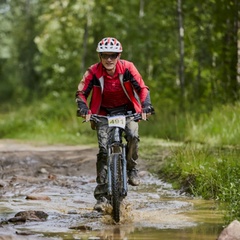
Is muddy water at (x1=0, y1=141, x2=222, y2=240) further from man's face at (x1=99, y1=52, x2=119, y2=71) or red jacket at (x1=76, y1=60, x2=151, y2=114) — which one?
man's face at (x1=99, y1=52, x2=119, y2=71)

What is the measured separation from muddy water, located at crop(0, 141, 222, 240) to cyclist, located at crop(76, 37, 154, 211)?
60cm

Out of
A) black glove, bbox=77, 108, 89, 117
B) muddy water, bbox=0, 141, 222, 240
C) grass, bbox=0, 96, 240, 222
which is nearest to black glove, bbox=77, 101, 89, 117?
black glove, bbox=77, 108, 89, 117

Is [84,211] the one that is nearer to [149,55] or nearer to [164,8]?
[164,8]

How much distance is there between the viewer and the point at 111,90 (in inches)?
322

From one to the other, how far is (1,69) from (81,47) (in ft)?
44.6

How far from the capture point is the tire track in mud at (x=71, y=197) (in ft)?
23.5

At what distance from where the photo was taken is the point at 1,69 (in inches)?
1821

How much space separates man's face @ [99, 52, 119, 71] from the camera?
8039mm

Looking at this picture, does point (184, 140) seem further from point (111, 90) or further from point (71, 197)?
point (111, 90)

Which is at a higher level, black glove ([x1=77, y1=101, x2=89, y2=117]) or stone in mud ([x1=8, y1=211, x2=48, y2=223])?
black glove ([x1=77, y1=101, x2=89, y2=117])

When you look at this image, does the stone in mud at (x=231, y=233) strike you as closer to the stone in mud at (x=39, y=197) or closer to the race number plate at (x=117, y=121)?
the race number plate at (x=117, y=121)

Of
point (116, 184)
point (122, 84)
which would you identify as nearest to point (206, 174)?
point (122, 84)

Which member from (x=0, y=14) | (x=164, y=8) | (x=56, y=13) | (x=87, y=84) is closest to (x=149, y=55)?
(x=56, y=13)

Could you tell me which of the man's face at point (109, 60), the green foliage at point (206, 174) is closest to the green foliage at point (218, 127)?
the green foliage at point (206, 174)
